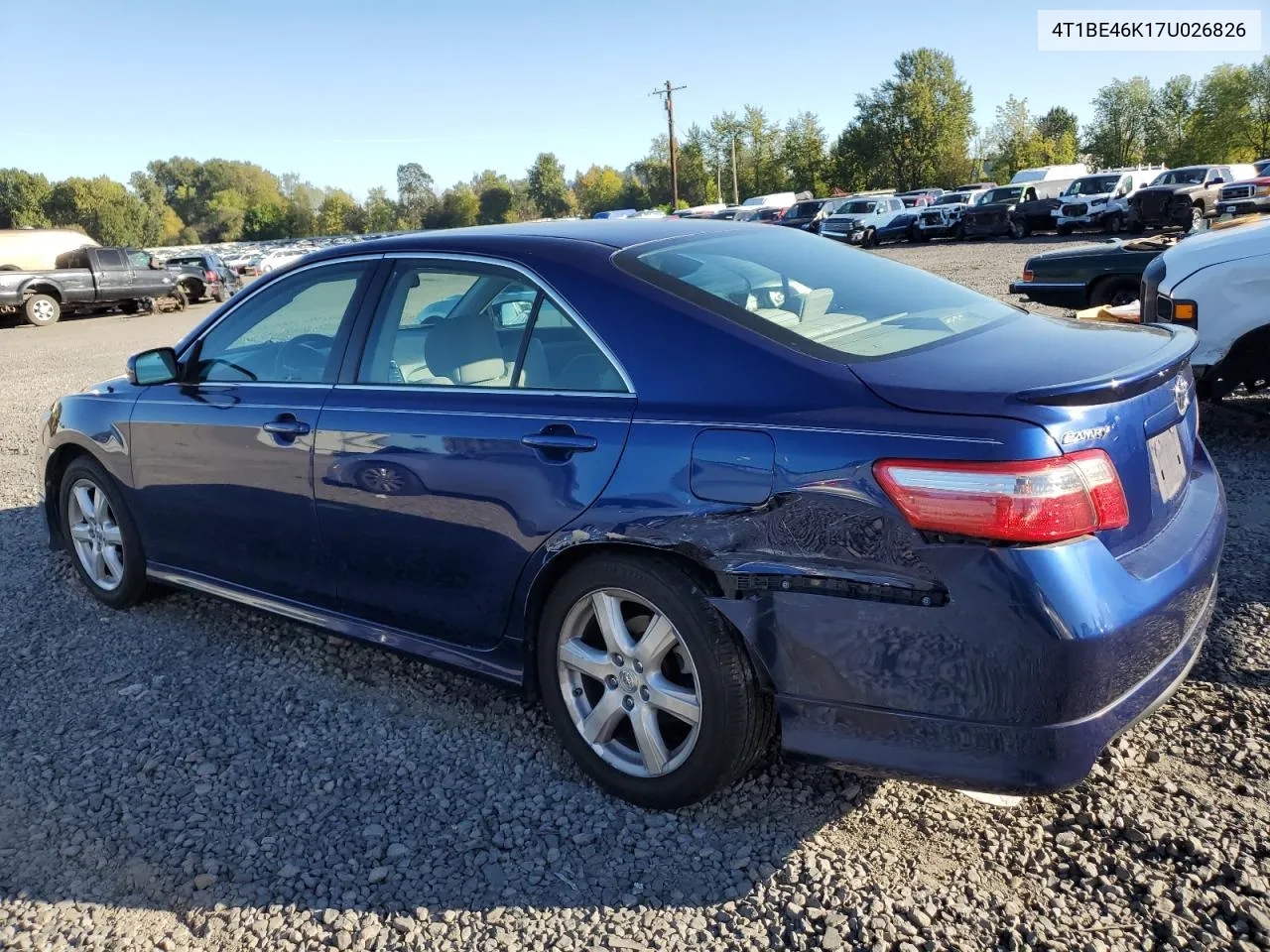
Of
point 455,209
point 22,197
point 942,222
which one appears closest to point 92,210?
point 22,197

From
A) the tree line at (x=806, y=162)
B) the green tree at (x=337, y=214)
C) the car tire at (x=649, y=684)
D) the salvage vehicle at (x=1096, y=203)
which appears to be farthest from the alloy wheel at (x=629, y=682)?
the green tree at (x=337, y=214)

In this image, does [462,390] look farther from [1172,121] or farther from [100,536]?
[1172,121]

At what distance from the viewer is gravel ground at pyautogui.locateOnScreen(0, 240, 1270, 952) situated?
2406 mm

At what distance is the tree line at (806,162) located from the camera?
223 ft

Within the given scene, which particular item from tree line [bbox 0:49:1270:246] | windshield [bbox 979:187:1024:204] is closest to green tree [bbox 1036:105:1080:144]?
tree line [bbox 0:49:1270:246]

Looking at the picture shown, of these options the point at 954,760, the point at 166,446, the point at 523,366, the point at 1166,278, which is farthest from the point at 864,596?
the point at 1166,278

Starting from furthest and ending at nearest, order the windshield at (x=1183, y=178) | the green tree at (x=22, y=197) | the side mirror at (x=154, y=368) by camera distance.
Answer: the green tree at (x=22, y=197), the windshield at (x=1183, y=178), the side mirror at (x=154, y=368)

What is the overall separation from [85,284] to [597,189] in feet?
298

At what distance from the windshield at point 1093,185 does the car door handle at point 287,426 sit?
104ft

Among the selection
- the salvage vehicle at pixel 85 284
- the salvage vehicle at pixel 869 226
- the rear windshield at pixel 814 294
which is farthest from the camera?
the salvage vehicle at pixel 869 226

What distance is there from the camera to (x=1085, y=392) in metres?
2.31

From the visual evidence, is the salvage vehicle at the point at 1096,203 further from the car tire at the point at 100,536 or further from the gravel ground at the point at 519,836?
the car tire at the point at 100,536

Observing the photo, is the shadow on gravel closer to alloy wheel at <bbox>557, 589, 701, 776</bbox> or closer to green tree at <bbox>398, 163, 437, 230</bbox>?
alloy wheel at <bbox>557, 589, 701, 776</bbox>

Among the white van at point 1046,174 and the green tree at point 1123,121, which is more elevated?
the green tree at point 1123,121
